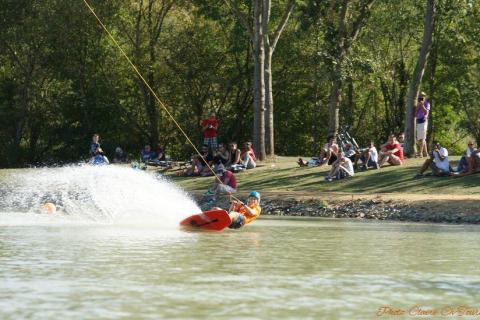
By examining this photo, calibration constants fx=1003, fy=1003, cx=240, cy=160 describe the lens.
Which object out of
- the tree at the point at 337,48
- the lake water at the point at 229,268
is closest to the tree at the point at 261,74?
the tree at the point at 337,48

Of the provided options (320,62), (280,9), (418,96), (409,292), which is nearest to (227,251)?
(409,292)

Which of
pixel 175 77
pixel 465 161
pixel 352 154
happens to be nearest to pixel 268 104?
pixel 352 154

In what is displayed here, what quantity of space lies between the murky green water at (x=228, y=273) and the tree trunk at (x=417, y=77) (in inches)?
596

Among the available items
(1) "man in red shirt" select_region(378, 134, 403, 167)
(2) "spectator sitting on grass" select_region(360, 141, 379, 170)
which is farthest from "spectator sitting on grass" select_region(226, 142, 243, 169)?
(1) "man in red shirt" select_region(378, 134, 403, 167)

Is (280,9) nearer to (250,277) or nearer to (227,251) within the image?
(227,251)

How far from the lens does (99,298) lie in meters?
12.1

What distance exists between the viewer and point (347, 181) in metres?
33.7

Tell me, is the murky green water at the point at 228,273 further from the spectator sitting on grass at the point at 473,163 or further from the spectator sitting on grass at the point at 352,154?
the spectator sitting on grass at the point at 352,154

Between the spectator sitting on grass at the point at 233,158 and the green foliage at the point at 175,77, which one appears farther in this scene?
the green foliage at the point at 175,77

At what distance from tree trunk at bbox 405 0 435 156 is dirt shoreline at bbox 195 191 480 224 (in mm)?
6647

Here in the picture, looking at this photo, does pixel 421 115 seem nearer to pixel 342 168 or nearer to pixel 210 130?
pixel 342 168

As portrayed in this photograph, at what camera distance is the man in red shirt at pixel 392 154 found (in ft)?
115

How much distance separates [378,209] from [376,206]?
35 centimetres

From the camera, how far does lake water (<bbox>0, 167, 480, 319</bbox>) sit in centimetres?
1164
